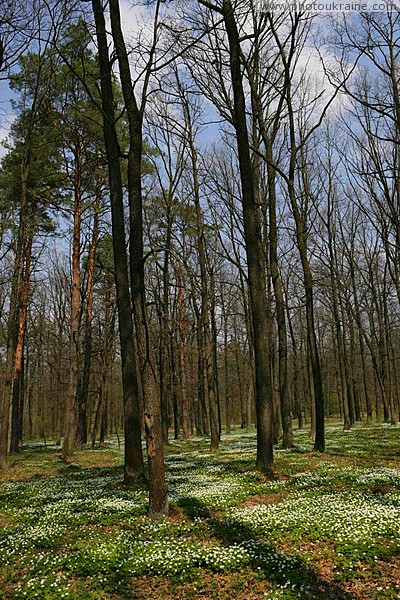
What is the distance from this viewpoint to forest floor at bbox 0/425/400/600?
568cm

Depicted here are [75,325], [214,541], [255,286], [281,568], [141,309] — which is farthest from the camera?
[75,325]

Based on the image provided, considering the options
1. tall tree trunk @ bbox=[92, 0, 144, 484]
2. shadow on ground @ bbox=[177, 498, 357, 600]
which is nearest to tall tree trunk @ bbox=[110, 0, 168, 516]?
tall tree trunk @ bbox=[92, 0, 144, 484]

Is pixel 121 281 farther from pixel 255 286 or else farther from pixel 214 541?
pixel 214 541

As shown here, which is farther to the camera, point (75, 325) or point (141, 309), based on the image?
point (75, 325)

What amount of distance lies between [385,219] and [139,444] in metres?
24.5

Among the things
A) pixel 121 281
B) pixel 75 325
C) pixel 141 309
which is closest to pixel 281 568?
pixel 141 309

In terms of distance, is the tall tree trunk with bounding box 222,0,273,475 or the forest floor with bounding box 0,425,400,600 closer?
the forest floor with bounding box 0,425,400,600

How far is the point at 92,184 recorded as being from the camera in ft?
82.3

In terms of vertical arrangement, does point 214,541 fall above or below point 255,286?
below

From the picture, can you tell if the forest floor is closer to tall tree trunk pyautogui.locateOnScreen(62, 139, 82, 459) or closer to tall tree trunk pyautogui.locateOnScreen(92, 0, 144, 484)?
tall tree trunk pyautogui.locateOnScreen(92, 0, 144, 484)

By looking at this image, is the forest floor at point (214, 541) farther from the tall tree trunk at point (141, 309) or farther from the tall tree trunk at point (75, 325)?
the tall tree trunk at point (75, 325)

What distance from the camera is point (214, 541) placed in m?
7.17

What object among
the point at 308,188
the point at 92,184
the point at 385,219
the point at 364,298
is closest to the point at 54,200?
the point at 92,184

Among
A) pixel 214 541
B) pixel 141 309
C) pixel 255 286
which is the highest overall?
pixel 255 286
